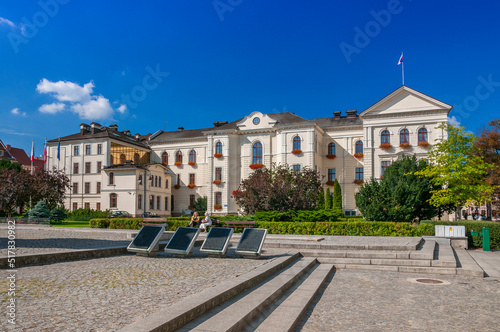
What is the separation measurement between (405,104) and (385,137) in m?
4.20

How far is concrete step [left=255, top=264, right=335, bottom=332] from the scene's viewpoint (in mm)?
5637

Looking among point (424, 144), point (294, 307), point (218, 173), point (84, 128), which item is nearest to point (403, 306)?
point (294, 307)

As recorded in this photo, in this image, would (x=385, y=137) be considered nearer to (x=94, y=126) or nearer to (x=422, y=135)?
(x=422, y=135)

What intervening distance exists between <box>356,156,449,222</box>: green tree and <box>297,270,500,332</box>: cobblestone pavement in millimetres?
15687

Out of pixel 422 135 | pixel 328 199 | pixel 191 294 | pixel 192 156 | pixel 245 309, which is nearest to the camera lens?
pixel 245 309

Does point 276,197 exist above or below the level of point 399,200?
above

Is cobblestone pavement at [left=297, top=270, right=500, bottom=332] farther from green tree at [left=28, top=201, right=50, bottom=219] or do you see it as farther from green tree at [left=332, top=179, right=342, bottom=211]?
green tree at [left=332, top=179, right=342, bottom=211]

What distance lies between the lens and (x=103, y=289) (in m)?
6.61

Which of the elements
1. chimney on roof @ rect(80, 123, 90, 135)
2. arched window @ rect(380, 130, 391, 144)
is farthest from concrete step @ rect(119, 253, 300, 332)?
chimney on roof @ rect(80, 123, 90, 135)

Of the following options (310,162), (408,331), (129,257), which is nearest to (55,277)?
(129,257)

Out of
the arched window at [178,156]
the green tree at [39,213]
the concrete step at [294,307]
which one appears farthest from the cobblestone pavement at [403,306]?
the arched window at [178,156]

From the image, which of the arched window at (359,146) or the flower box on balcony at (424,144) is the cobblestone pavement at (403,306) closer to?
the flower box on balcony at (424,144)

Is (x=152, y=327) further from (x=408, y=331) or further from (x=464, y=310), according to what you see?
(x=464, y=310)

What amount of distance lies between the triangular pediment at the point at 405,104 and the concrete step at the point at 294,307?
37464mm
